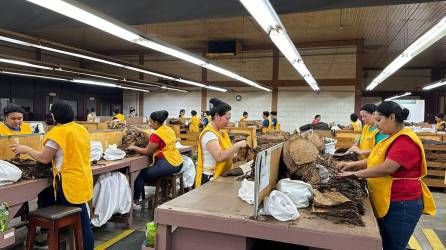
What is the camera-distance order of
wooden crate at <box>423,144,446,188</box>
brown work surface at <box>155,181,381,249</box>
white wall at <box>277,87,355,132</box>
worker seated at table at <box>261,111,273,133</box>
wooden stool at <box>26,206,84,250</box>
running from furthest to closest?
white wall at <box>277,87,355,132</box> → worker seated at table at <box>261,111,273,133</box> → wooden crate at <box>423,144,446,188</box> → wooden stool at <box>26,206,84,250</box> → brown work surface at <box>155,181,381,249</box>

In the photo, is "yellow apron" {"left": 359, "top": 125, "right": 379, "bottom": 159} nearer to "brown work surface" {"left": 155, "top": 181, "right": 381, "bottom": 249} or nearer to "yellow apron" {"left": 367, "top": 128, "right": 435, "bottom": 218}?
"yellow apron" {"left": 367, "top": 128, "right": 435, "bottom": 218}

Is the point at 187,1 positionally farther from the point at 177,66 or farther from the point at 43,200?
the point at 177,66

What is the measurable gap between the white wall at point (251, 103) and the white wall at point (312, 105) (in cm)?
60

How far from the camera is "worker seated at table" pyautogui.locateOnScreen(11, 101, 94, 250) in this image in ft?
8.44

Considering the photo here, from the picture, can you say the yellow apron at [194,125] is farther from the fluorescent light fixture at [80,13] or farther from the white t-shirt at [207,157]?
the white t-shirt at [207,157]

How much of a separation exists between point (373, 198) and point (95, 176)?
2723 millimetres

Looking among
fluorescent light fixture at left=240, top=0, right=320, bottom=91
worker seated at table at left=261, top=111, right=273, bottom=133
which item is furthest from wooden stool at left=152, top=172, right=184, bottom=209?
worker seated at table at left=261, top=111, right=273, bottom=133

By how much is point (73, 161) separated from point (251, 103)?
11.0 metres

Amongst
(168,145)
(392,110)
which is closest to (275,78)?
(168,145)

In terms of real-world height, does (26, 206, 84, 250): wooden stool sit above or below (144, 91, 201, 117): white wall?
below

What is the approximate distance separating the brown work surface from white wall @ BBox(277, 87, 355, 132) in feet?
34.7

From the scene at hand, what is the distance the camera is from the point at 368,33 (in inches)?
404

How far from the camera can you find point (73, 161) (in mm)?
2643

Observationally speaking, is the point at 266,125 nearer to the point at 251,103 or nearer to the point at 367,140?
the point at 251,103
